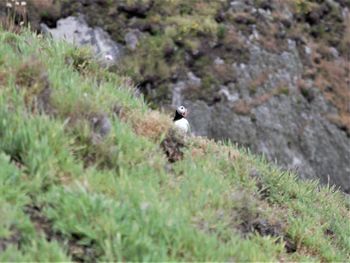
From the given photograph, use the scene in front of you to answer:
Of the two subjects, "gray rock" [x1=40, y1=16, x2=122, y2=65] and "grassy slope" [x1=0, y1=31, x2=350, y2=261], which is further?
"gray rock" [x1=40, y1=16, x2=122, y2=65]

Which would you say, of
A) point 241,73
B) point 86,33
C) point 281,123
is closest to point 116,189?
point 86,33

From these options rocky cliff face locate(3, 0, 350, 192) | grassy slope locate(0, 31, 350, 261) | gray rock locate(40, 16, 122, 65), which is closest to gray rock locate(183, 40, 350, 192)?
rocky cliff face locate(3, 0, 350, 192)

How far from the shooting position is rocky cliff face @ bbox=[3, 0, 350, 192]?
25.8 metres

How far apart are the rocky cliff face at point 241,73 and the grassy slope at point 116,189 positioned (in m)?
→ 17.3

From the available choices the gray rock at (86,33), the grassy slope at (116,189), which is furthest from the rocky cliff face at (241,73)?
the grassy slope at (116,189)

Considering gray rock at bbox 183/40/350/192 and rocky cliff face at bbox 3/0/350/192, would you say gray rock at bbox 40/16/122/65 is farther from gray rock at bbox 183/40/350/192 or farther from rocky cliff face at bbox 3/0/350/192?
gray rock at bbox 183/40/350/192

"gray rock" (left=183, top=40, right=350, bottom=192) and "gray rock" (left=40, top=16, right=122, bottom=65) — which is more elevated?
"gray rock" (left=40, top=16, right=122, bottom=65)

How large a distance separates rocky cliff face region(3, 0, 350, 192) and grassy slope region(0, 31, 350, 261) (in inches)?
683

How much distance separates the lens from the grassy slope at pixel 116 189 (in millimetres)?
4598

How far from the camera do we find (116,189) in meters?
5.14

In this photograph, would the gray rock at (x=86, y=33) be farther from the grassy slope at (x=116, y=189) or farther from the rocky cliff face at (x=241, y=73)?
the grassy slope at (x=116, y=189)

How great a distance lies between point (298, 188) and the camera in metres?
7.79

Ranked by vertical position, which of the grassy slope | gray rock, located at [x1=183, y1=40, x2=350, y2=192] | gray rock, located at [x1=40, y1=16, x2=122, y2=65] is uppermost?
the grassy slope

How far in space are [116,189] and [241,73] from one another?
22.7 meters
